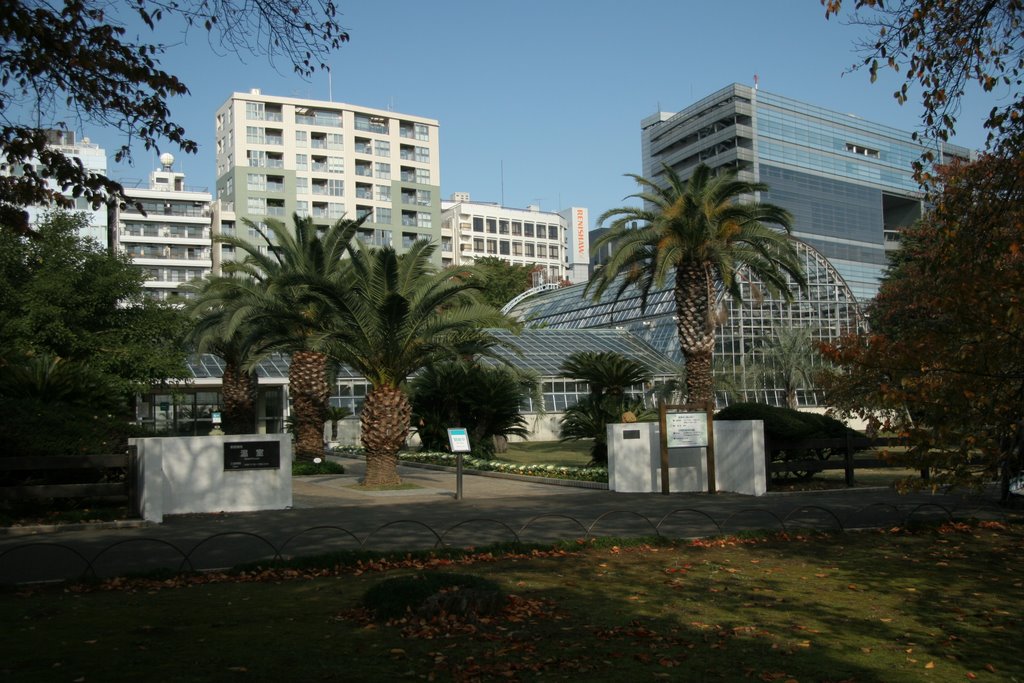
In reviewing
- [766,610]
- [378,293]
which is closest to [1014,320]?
[766,610]

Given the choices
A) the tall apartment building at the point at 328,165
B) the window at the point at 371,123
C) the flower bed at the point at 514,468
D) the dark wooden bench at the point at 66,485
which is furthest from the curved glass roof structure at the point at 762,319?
the window at the point at 371,123

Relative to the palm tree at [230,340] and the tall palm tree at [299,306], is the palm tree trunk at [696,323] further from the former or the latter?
the palm tree at [230,340]

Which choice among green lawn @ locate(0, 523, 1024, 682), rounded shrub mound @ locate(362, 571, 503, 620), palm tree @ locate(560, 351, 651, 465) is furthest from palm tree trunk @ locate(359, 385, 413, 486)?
rounded shrub mound @ locate(362, 571, 503, 620)

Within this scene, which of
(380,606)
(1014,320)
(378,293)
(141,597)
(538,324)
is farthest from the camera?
(538,324)

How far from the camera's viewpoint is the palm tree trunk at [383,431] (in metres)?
23.0

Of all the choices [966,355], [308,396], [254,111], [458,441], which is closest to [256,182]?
[254,111]

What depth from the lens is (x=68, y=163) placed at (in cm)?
976

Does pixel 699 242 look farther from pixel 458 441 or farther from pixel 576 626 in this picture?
pixel 576 626

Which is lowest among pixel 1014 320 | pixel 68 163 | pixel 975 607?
pixel 975 607

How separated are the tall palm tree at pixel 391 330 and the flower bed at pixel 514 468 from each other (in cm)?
404

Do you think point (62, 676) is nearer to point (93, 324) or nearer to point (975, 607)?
point (975, 607)

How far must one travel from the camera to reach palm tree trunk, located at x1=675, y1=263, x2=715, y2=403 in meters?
25.3

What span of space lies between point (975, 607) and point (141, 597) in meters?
7.93

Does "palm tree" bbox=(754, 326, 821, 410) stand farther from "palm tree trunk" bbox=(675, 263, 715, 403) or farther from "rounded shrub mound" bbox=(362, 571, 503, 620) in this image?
"rounded shrub mound" bbox=(362, 571, 503, 620)
